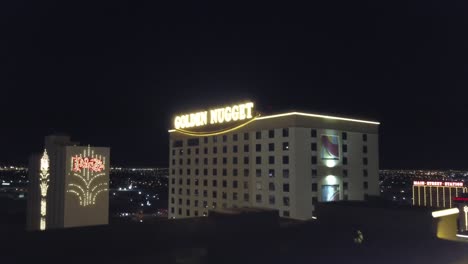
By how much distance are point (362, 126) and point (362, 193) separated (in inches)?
438

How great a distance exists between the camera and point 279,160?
60062 millimetres

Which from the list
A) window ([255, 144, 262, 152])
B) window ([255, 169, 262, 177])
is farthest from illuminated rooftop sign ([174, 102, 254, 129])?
window ([255, 169, 262, 177])

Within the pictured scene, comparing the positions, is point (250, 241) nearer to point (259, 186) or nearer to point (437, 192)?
point (259, 186)

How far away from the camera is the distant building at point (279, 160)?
5828 centimetres

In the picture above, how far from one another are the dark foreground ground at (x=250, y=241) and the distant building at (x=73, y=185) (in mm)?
21052

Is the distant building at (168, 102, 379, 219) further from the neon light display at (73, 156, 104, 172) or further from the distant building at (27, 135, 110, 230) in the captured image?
the neon light display at (73, 156, 104, 172)

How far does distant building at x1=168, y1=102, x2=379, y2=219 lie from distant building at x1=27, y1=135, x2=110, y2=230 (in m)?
24.2

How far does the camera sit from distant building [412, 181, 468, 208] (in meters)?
119

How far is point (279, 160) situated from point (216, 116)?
1741 centimetres

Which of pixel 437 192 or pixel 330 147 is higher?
pixel 330 147

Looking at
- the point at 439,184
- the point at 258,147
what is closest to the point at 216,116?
the point at 258,147

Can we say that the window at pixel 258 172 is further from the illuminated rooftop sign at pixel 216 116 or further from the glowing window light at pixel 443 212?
the glowing window light at pixel 443 212

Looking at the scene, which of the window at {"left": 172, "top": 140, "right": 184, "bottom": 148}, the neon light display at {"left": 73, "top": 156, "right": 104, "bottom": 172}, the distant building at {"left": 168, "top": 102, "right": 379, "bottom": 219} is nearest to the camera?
the neon light display at {"left": 73, "top": 156, "right": 104, "bottom": 172}

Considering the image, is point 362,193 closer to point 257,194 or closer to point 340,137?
point 340,137
